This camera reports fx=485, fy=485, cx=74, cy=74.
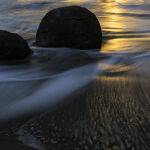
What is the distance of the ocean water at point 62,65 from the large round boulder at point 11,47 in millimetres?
191

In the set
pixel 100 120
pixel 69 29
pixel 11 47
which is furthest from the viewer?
pixel 69 29

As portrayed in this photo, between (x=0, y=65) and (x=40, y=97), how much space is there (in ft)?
4.99

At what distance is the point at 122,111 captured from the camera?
4109mm

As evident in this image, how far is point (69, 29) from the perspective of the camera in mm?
6574

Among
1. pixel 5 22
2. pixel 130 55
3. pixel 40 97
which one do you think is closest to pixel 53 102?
pixel 40 97

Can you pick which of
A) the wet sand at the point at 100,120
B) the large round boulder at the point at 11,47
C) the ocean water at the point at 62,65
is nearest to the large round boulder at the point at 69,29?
the ocean water at the point at 62,65

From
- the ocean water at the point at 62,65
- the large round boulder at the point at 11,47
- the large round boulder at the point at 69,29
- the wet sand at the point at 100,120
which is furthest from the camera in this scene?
the large round boulder at the point at 69,29

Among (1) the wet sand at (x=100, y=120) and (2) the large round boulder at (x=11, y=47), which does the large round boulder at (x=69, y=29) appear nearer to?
(2) the large round boulder at (x=11, y=47)

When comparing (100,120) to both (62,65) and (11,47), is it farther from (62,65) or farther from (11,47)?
(11,47)

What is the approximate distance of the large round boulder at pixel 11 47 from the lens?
6048mm

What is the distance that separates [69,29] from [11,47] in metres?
0.91

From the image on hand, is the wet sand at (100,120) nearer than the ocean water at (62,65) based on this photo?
Yes

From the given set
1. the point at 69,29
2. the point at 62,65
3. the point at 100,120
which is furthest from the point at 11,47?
the point at 100,120

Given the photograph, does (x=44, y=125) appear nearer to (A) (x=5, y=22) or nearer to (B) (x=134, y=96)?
(B) (x=134, y=96)
